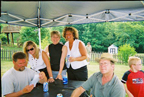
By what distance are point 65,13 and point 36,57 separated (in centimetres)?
233

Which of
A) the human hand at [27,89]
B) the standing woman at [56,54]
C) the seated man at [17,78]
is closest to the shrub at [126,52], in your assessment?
the standing woman at [56,54]

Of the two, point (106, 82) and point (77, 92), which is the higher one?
point (106, 82)

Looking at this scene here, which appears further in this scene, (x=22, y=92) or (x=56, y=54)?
(x=56, y=54)

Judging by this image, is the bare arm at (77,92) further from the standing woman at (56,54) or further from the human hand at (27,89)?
the standing woman at (56,54)

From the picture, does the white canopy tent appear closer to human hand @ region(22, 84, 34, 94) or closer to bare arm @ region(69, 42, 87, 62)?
bare arm @ region(69, 42, 87, 62)

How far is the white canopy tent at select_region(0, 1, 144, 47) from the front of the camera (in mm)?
3740

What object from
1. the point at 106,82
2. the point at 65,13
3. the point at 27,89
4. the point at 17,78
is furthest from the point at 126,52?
the point at 27,89

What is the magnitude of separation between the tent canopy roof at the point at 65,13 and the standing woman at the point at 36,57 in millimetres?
1529

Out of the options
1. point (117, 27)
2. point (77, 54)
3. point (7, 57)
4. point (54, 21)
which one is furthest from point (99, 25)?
point (77, 54)

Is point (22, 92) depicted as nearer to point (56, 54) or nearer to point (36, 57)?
point (36, 57)

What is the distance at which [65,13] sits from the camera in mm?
4516

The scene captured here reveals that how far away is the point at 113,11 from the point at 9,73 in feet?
11.1

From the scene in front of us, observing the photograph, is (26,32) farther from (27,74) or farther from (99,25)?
(27,74)

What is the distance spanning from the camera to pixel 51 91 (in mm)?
2035
